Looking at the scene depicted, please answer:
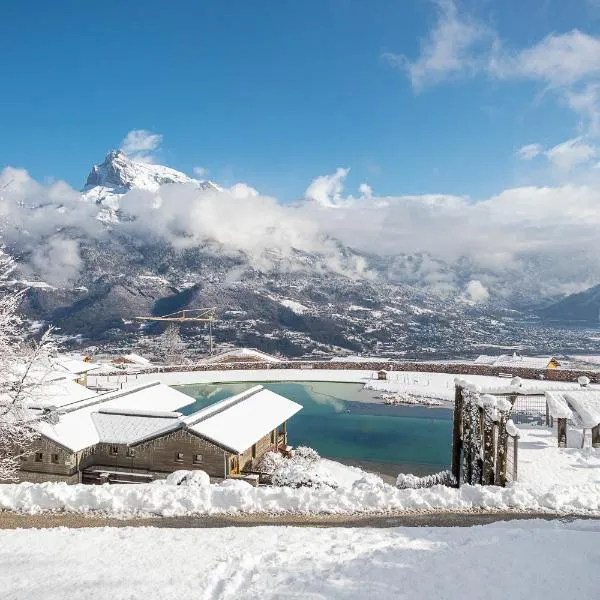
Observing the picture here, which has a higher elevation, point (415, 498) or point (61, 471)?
point (415, 498)

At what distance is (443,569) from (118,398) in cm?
2504

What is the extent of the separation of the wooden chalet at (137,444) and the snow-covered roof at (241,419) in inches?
1.9

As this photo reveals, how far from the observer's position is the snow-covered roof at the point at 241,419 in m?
23.0

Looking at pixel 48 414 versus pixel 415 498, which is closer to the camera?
pixel 415 498

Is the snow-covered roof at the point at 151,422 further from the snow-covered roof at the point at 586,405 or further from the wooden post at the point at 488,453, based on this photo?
the snow-covered roof at the point at 586,405

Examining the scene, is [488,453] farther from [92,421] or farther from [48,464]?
[92,421]

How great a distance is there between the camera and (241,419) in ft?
84.4

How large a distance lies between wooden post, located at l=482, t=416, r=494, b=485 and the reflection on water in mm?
11458

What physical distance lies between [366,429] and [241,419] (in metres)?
13.9

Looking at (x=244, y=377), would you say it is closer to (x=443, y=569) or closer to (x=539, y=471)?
(x=539, y=471)

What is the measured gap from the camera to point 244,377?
59.8 m

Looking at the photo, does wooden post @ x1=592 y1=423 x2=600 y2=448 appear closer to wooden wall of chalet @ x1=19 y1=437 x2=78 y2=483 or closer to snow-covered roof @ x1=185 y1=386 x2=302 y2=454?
snow-covered roof @ x1=185 y1=386 x2=302 y2=454

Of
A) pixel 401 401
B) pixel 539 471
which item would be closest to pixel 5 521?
pixel 539 471

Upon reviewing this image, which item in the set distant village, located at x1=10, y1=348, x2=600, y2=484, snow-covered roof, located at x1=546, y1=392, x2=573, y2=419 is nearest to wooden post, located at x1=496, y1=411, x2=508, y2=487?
snow-covered roof, located at x1=546, y1=392, x2=573, y2=419
